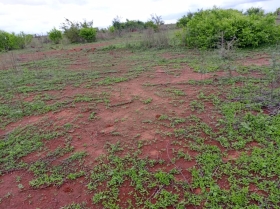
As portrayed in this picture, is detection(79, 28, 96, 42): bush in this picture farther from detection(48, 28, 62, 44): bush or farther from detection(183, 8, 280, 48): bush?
detection(183, 8, 280, 48): bush

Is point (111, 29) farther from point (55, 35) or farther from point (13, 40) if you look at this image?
point (13, 40)

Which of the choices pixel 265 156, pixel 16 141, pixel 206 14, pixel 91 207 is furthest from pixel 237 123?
pixel 206 14

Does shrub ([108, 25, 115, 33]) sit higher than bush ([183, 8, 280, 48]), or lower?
higher

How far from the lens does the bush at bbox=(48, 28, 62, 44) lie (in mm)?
14232

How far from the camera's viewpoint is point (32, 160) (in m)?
2.56

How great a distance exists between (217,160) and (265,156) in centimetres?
49

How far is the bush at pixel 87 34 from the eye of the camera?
44.5ft

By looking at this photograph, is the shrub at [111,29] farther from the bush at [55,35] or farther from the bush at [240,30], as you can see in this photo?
the bush at [240,30]

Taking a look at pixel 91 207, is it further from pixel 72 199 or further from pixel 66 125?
pixel 66 125

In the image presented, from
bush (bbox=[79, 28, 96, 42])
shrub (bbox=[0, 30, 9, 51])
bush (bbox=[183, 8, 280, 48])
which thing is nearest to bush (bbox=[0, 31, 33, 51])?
shrub (bbox=[0, 30, 9, 51])

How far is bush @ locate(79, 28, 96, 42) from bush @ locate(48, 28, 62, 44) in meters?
1.79

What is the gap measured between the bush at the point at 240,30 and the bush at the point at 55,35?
10165mm

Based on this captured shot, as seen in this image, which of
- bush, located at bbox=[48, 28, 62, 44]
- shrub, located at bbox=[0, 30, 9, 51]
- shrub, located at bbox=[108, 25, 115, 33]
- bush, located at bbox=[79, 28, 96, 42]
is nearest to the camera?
shrub, located at bbox=[0, 30, 9, 51]

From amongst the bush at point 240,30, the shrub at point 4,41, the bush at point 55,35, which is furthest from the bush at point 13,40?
the bush at point 240,30
